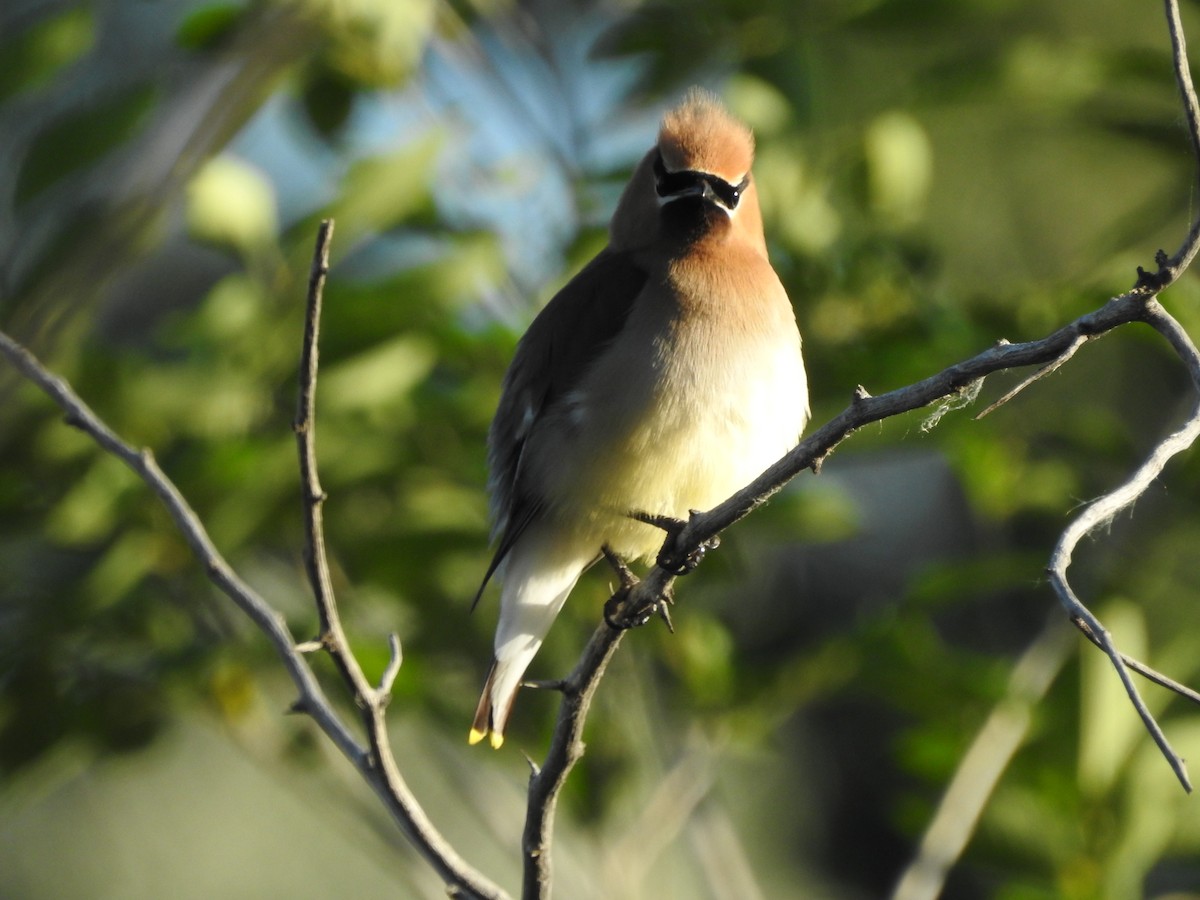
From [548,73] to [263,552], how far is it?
1.41 metres

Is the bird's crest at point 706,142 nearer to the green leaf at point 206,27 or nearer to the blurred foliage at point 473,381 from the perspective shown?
the blurred foliage at point 473,381

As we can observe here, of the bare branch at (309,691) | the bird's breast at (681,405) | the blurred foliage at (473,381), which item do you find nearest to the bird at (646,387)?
the bird's breast at (681,405)

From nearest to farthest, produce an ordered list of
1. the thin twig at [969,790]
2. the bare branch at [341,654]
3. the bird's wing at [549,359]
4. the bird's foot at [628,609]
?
the bare branch at [341,654]
the bird's foot at [628,609]
the bird's wing at [549,359]
the thin twig at [969,790]

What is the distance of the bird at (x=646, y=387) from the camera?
3.13 meters

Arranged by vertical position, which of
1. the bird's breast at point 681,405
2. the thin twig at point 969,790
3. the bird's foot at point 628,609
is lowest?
the thin twig at point 969,790

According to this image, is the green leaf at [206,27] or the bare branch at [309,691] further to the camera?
the green leaf at [206,27]

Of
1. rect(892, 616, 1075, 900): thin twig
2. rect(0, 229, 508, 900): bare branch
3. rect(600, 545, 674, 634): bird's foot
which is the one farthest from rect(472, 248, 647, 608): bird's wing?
rect(892, 616, 1075, 900): thin twig

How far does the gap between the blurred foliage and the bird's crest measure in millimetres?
263

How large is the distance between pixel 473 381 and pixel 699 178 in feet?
2.47

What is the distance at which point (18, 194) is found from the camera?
3.17 m

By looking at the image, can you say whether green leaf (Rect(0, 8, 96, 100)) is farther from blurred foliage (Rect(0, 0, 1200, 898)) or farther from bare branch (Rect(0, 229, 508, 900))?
bare branch (Rect(0, 229, 508, 900))

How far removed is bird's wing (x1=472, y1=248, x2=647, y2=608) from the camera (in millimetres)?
3334

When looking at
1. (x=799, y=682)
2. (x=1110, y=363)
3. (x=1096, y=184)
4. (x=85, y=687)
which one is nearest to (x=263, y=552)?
(x=85, y=687)

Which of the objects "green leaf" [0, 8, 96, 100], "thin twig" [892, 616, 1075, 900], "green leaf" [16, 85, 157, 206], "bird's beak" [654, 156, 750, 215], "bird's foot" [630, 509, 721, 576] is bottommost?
"thin twig" [892, 616, 1075, 900]
